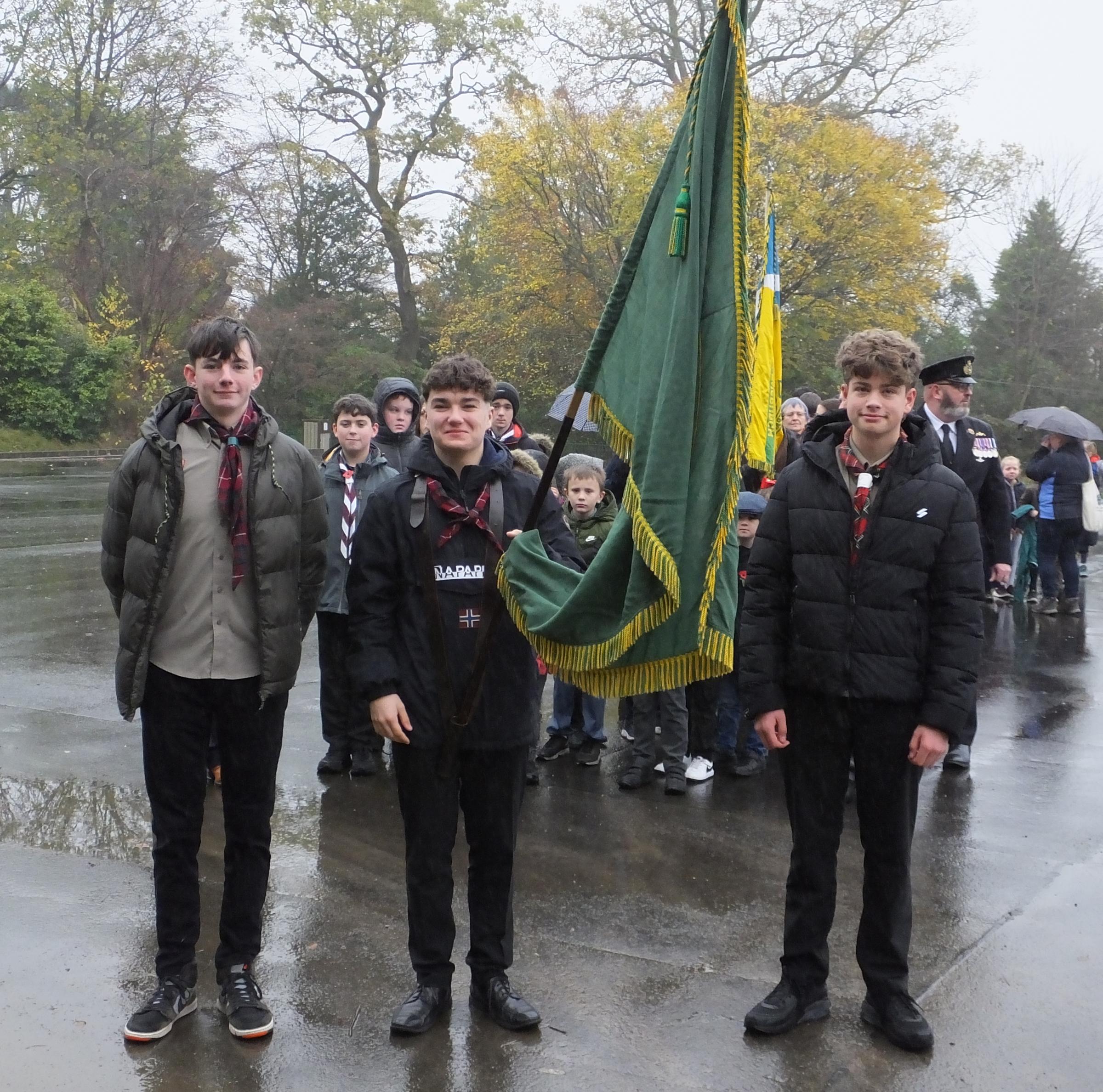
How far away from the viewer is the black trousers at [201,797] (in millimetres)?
3812

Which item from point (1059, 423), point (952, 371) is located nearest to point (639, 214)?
point (1059, 423)

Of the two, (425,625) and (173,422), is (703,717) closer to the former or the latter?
(425,625)

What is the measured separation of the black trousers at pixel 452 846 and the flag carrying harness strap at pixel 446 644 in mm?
80

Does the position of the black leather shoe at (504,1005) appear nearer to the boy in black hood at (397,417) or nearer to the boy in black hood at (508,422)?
the boy in black hood at (397,417)

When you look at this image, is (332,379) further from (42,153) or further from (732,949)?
(732,949)

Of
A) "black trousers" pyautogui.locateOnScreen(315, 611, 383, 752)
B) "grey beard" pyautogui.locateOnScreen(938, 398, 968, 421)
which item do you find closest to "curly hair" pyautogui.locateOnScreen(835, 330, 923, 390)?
"grey beard" pyautogui.locateOnScreen(938, 398, 968, 421)

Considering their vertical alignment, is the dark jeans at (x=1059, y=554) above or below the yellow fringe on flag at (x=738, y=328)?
below

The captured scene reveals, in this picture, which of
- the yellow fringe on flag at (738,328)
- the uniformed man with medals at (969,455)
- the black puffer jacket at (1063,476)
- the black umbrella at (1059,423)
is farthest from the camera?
the black puffer jacket at (1063,476)

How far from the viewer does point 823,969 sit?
3.84 metres

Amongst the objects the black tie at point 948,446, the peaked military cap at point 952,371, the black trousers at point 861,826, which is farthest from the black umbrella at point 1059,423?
the black trousers at point 861,826

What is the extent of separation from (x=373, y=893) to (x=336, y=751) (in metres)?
1.72

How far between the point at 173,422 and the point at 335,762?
2999mm

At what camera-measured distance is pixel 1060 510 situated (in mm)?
12102

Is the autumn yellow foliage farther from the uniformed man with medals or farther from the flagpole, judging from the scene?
the flagpole
